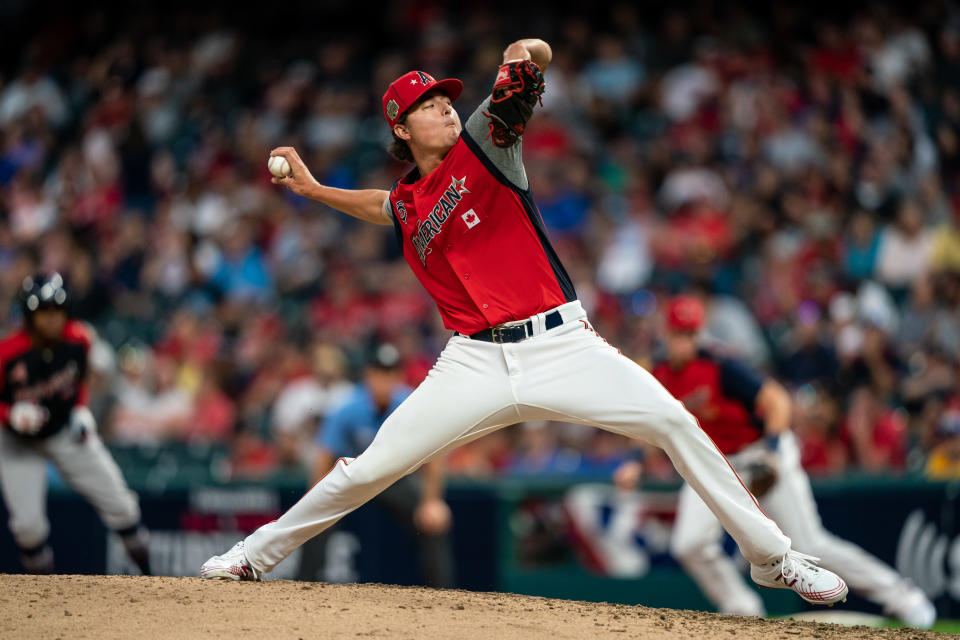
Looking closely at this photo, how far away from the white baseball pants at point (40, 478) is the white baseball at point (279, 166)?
3391mm

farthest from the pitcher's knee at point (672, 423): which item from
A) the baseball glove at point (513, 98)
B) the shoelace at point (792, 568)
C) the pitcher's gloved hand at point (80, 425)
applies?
the pitcher's gloved hand at point (80, 425)

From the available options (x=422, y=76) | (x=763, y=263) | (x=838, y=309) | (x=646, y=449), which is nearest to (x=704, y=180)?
(x=763, y=263)

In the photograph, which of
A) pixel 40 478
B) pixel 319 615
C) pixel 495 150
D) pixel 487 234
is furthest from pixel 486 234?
pixel 40 478

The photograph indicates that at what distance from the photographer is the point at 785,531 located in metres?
8.11

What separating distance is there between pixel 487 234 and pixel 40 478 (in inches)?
186

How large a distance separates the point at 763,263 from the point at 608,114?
3152 millimetres

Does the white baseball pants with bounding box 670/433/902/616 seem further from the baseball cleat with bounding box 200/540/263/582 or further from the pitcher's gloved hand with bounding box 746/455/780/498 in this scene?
the baseball cleat with bounding box 200/540/263/582

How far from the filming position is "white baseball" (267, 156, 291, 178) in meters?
5.59

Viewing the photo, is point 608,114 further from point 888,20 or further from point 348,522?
point 348,522

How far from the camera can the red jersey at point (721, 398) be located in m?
8.08

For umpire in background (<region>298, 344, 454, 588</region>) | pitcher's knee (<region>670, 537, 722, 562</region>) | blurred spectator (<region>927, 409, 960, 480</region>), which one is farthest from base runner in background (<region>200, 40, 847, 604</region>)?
blurred spectator (<region>927, 409, 960, 480</region>)

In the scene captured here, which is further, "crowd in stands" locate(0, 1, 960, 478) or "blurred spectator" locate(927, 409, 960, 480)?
"crowd in stands" locate(0, 1, 960, 478)

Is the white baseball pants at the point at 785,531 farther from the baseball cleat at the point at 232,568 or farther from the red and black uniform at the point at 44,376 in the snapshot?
the red and black uniform at the point at 44,376

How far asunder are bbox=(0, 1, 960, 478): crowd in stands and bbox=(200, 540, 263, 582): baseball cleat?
3958 mm
